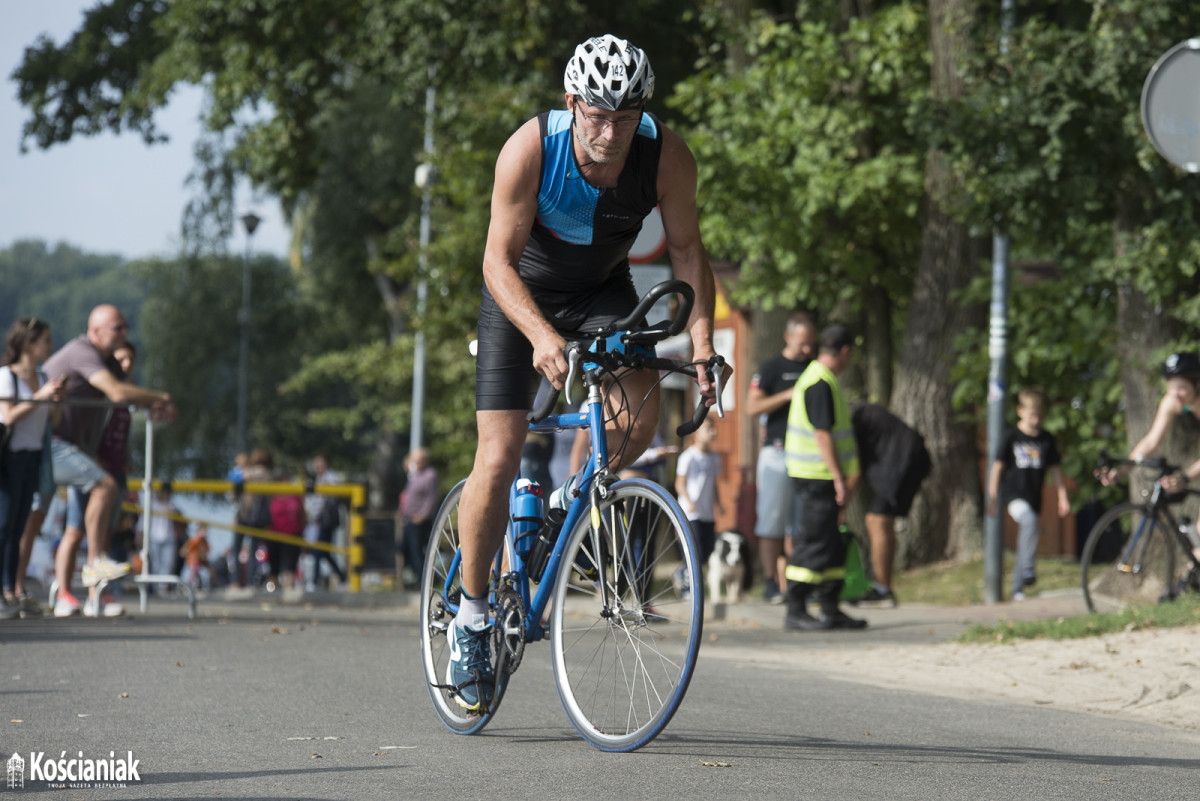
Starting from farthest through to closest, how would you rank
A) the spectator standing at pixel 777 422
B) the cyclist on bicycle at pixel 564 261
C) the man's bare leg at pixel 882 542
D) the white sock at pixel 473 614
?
Result: the man's bare leg at pixel 882 542, the spectator standing at pixel 777 422, the white sock at pixel 473 614, the cyclist on bicycle at pixel 564 261

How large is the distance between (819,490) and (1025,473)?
3.36 metres

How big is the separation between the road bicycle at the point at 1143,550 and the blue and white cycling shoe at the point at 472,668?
6750 mm

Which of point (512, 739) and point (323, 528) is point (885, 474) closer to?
point (512, 739)

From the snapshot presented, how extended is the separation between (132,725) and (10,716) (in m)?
0.52

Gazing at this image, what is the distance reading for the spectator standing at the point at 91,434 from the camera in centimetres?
1029

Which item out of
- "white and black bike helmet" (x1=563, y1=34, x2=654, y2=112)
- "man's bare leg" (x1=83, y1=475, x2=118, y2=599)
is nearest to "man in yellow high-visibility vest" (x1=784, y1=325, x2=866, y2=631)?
"man's bare leg" (x1=83, y1=475, x2=118, y2=599)

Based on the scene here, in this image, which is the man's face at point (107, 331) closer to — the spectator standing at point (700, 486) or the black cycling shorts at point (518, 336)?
the spectator standing at point (700, 486)

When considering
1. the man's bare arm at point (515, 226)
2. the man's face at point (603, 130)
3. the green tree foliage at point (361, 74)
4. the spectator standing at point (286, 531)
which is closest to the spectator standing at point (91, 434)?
the man's bare arm at point (515, 226)

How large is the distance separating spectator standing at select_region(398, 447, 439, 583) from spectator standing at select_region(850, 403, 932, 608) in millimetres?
7711

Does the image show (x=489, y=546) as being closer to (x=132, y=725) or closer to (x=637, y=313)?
(x=637, y=313)

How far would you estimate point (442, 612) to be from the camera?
5.44 metres

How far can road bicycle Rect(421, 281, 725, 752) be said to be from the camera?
4434 millimetres

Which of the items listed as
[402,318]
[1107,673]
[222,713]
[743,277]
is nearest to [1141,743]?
[1107,673]

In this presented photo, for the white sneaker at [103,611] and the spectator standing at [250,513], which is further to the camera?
the spectator standing at [250,513]
